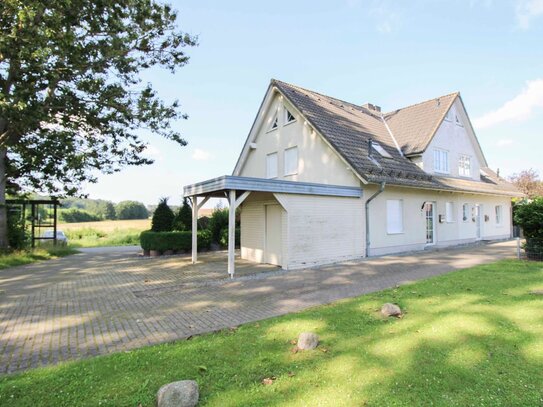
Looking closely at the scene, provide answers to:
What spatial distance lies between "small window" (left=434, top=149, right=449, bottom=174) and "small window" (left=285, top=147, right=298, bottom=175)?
8045mm

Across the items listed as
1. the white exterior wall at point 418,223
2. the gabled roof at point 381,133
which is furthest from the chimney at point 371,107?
the white exterior wall at point 418,223

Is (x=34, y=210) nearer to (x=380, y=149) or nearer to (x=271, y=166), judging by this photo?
(x=271, y=166)

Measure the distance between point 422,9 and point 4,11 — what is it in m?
13.9

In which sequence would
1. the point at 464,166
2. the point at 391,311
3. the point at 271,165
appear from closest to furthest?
the point at 391,311, the point at 271,165, the point at 464,166

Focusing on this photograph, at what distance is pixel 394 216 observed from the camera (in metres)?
15.2

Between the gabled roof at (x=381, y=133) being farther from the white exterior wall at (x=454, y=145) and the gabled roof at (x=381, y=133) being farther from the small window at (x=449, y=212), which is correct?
the small window at (x=449, y=212)

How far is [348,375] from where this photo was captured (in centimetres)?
375

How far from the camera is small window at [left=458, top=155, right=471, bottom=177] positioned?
20227mm

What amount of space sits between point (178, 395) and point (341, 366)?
1.91m

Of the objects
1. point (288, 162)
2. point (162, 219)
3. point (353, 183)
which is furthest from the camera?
point (162, 219)

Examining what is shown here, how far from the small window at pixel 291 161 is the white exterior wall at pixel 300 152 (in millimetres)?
201

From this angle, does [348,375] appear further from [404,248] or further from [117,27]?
[117,27]

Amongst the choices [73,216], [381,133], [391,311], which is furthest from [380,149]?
[73,216]

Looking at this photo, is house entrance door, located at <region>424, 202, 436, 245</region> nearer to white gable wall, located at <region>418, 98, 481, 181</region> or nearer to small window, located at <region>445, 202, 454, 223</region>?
small window, located at <region>445, 202, 454, 223</region>
